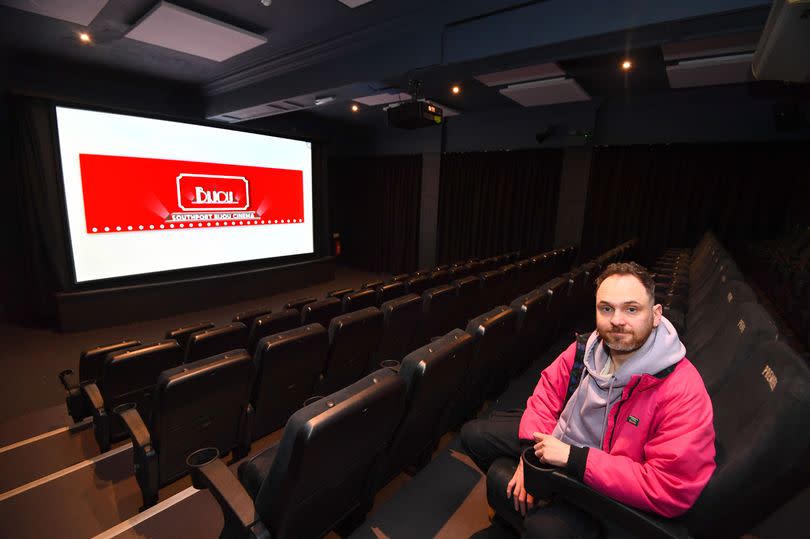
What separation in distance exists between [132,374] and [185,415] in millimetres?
684

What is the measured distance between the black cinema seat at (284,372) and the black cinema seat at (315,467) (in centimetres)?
68

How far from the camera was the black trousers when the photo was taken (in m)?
1.09

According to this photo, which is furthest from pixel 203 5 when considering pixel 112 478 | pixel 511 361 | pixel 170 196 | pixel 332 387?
pixel 511 361

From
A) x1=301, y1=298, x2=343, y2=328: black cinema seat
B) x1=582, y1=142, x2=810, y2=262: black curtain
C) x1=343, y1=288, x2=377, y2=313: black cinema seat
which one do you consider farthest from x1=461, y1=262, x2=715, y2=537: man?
x1=582, y1=142, x2=810, y2=262: black curtain

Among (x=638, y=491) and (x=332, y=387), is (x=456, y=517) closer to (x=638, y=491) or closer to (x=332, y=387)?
(x=638, y=491)

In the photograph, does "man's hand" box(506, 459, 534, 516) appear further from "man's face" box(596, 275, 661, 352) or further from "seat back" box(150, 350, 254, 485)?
"seat back" box(150, 350, 254, 485)

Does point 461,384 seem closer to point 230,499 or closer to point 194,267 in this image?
point 230,499

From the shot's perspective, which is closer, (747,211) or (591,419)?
(591,419)

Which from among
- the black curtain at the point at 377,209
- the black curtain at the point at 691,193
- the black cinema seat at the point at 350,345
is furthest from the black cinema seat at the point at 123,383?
the black curtain at the point at 377,209

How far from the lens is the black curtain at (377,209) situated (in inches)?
338

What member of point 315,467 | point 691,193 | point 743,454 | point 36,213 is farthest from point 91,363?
point 691,193

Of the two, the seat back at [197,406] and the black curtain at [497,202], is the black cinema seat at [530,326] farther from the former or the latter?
the black curtain at [497,202]

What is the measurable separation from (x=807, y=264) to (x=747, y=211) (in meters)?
3.16

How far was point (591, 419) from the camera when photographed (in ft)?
4.42
